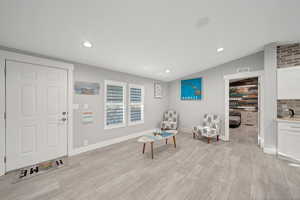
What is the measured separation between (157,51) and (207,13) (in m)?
1.21

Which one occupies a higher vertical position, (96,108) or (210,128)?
(96,108)

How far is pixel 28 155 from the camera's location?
223 centimetres

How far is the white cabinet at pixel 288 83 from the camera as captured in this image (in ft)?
8.32

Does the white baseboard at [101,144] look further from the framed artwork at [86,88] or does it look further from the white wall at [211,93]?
the white wall at [211,93]

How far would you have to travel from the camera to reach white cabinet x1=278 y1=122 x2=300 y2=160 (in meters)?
2.36

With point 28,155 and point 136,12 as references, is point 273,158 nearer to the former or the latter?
point 136,12

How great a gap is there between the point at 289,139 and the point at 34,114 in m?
5.54

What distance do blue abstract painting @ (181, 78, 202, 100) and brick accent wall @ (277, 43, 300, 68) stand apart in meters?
2.11

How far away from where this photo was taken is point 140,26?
183 cm

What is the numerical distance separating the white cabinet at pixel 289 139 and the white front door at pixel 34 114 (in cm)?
508

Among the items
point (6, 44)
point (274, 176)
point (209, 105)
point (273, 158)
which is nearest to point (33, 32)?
point (6, 44)

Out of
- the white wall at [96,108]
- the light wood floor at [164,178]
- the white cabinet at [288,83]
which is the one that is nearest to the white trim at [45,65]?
the white wall at [96,108]

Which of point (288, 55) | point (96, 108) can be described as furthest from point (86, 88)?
point (288, 55)

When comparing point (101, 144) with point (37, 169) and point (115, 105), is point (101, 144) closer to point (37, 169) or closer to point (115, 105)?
Answer: point (115, 105)
